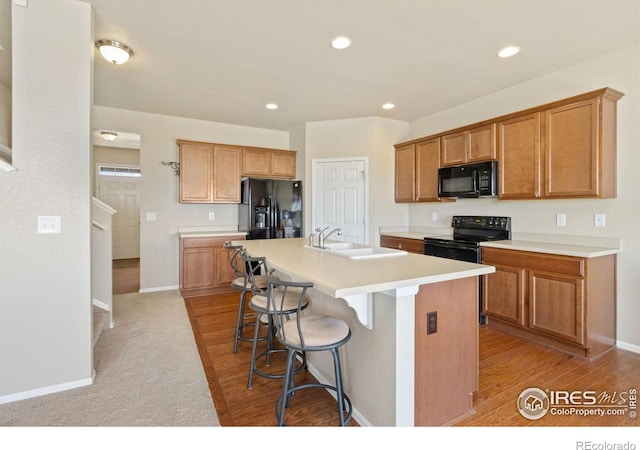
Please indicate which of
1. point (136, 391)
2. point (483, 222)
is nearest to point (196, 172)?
point (136, 391)

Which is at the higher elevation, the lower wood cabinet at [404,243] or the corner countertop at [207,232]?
the corner countertop at [207,232]

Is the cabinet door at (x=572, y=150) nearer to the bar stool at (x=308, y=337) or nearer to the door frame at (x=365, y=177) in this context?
the door frame at (x=365, y=177)

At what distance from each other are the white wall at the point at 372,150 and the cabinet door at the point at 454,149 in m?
0.96

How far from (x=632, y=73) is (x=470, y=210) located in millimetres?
1922

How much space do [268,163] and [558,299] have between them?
4.13m

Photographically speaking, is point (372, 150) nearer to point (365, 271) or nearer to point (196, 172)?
point (196, 172)

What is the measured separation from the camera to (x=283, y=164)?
525 centimetres

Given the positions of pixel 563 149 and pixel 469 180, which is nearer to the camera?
pixel 563 149

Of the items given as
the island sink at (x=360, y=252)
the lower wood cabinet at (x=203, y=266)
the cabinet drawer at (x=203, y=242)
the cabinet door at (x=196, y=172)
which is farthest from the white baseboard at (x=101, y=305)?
the island sink at (x=360, y=252)

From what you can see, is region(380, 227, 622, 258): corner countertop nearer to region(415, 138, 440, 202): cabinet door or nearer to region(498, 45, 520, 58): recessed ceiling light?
region(415, 138, 440, 202): cabinet door

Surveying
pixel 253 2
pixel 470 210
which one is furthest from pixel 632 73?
pixel 253 2

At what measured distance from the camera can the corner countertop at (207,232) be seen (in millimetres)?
4484

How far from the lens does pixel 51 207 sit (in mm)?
2025
